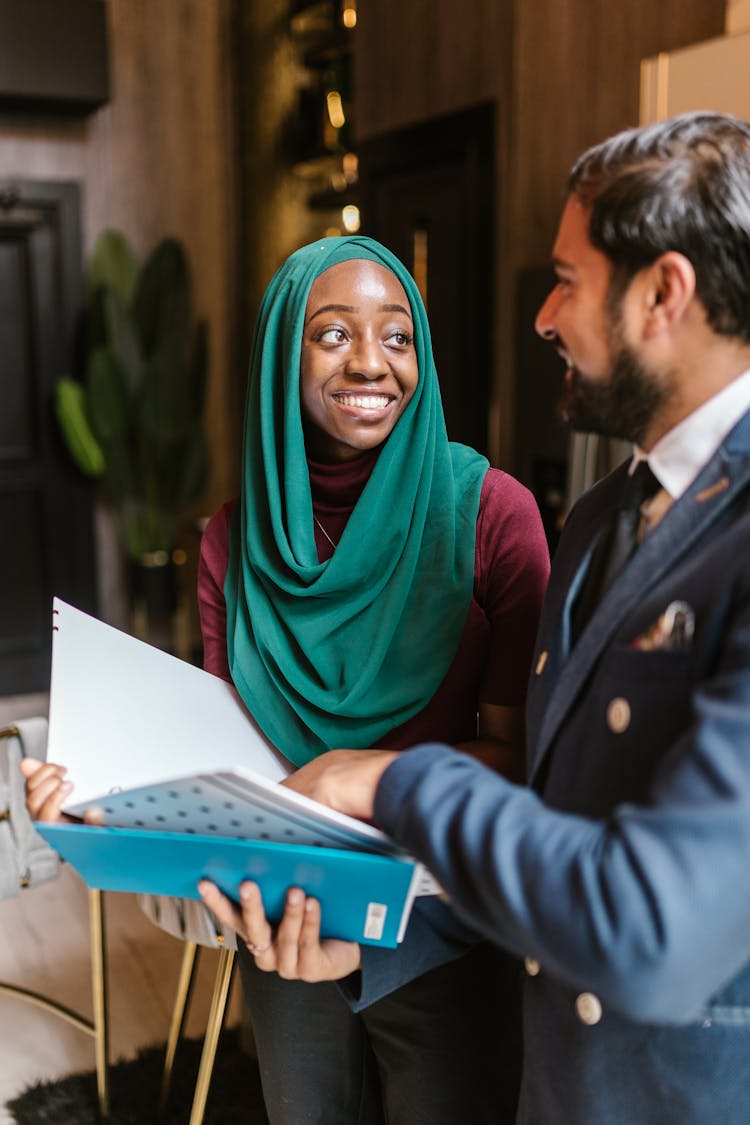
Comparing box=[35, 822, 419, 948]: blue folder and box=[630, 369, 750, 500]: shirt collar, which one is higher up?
box=[630, 369, 750, 500]: shirt collar

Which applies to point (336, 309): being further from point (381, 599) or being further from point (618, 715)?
point (618, 715)

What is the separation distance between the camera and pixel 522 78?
315cm

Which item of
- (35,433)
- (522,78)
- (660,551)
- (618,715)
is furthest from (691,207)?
(35,433)

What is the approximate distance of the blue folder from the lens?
3.03ft

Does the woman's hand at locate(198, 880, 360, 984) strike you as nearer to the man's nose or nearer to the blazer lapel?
the blazer lapel

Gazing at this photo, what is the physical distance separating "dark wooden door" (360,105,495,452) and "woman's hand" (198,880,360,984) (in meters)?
2.44

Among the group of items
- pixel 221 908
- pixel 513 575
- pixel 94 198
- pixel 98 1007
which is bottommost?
pixel 98 1007

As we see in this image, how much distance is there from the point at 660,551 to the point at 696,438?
0.33 feet

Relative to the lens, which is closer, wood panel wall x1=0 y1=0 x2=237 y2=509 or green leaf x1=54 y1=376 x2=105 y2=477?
green leaf x1=54 y1=376 x2=105 y2=477

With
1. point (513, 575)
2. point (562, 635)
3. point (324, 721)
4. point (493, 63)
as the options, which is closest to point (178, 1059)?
point (324, 721)

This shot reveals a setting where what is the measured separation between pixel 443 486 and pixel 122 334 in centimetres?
374

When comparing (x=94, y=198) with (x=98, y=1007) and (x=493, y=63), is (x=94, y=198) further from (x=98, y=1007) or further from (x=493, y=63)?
(x=98, y=1007)

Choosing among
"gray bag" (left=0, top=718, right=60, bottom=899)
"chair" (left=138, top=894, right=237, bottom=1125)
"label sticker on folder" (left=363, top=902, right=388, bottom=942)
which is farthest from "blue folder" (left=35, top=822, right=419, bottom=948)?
"gray bag" (left=0, top=718, right=60, bottom=899)

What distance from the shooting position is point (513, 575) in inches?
48.8
